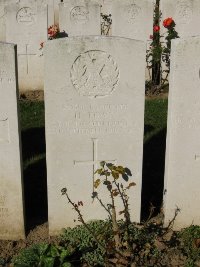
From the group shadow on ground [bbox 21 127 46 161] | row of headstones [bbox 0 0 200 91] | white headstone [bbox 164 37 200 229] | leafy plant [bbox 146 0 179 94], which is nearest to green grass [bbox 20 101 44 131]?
shadow on ground [bbox 21 127 46 161]

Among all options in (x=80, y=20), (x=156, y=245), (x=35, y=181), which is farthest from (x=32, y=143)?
(x=80, y=20)

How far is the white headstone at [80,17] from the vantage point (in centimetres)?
896

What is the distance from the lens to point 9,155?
425 centimetres

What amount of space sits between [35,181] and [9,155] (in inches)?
56.3

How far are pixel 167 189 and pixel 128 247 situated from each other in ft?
2.69

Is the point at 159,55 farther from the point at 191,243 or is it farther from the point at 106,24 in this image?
the point at 191,243

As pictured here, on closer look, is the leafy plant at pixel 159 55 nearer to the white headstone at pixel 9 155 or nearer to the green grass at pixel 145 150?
the green grass at pixel 145 150

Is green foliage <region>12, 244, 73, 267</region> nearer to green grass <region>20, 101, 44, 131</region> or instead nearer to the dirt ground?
the dirt ground

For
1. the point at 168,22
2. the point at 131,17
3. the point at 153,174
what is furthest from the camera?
the point at 131,17

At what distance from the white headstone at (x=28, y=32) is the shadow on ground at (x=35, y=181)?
260 cm

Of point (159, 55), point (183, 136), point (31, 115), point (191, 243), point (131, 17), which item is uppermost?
point (131, 17)

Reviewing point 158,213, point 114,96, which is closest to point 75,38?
point 114,96

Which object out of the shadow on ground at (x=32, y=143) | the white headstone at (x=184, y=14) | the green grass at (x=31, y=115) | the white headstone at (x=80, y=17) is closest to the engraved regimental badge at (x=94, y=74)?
the shadow on ground at (x=32, y=143)

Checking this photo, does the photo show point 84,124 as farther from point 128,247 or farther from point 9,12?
point 9,12
